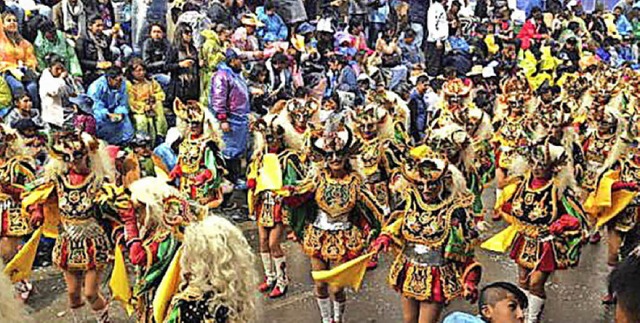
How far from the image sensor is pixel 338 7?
16203 mm

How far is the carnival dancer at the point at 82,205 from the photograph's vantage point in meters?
6.96

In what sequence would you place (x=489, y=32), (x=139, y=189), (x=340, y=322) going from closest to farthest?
(x=139, y=189), (x=340, y=322), (x=489, y=32)

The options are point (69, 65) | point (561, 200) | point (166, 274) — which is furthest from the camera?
point (69, 65)

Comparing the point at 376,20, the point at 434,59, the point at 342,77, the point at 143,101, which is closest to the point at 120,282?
the point at 143,101

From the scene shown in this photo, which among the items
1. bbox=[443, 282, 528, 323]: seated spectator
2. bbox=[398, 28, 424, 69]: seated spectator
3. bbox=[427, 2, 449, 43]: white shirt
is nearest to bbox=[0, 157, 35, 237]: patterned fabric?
bbox=[443, 282, 528, 323]: seated spectator

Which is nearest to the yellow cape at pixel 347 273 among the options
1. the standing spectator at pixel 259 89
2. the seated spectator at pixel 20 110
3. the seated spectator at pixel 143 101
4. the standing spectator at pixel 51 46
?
the seated spectator at pixel 20 110

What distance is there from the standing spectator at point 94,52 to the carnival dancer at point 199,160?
2850 millimetres

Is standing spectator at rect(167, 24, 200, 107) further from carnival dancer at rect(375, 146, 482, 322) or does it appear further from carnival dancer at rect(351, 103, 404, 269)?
carnival dancer at rect(375, 146, 482, 322)

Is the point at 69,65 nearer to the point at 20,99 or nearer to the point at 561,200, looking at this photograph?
the point at 20,99

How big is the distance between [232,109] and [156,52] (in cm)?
136

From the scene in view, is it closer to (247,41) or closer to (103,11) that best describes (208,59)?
(247,41)

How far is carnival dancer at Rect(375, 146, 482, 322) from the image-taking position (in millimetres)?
6363

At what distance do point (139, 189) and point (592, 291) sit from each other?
5.10 meters

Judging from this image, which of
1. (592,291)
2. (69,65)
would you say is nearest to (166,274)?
(592,291)
